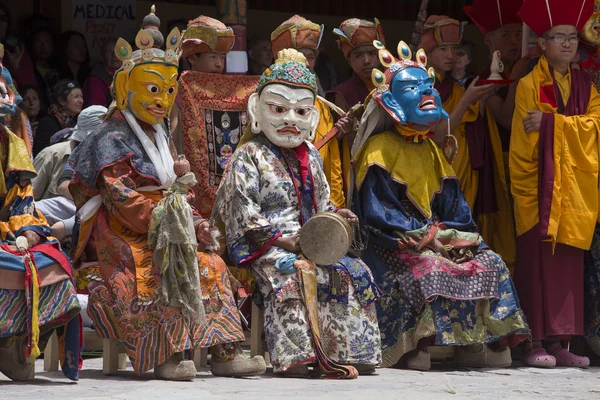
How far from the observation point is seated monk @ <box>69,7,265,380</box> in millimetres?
7227

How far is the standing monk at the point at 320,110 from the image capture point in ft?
28.3

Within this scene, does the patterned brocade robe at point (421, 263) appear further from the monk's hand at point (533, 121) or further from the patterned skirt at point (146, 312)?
the patterned skirt at point (146, 312)

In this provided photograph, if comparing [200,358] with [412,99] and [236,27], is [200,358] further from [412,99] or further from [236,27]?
[236,27]

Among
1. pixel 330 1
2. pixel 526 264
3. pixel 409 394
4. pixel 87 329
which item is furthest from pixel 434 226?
pixel 330 1

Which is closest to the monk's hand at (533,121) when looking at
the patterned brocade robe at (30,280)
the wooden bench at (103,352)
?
the wooden bench at (103,352)

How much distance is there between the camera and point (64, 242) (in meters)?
8.67

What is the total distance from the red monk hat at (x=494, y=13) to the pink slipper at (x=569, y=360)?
2.28 m

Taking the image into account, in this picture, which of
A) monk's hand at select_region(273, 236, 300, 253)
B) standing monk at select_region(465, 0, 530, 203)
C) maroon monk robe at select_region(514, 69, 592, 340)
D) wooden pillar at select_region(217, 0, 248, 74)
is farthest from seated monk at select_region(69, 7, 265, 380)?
standing monk at select_region(465, 0, 530, 203)

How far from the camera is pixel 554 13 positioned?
8578mm

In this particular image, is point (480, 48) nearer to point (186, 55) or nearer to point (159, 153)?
point (186, 55)

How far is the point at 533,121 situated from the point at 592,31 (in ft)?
2.66

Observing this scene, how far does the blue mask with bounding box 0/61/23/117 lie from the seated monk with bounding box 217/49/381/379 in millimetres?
1229

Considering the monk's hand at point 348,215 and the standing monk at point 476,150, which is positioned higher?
the standing monk at point 476,150

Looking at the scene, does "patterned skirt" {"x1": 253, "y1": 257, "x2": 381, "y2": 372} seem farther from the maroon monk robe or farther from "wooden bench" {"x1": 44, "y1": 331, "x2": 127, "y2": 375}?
the maroon monk robe
